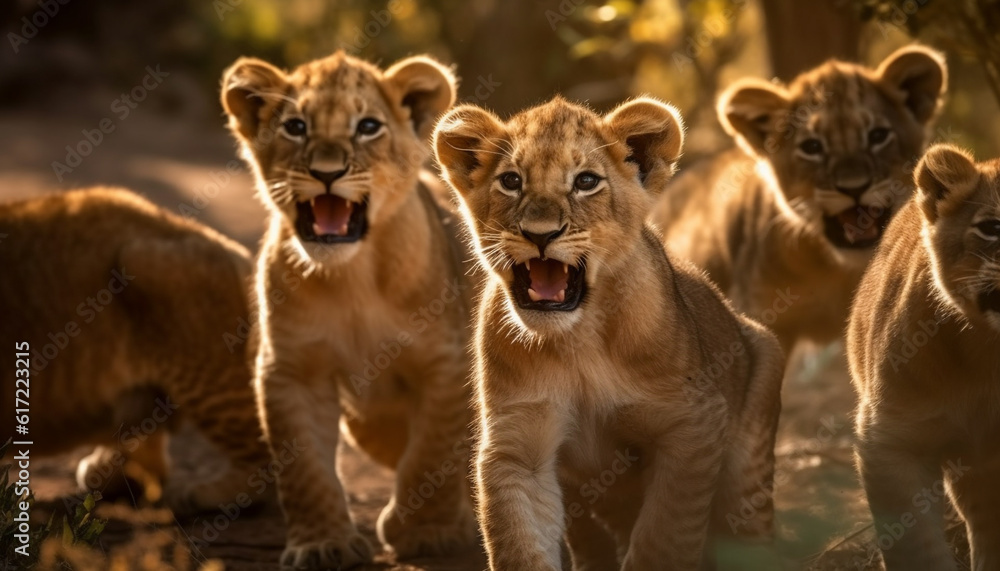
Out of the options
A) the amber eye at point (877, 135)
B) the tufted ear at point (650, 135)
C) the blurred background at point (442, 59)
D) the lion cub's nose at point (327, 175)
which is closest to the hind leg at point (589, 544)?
the blurred background at point (442, 59)

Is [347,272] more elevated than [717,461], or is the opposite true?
[347,272]

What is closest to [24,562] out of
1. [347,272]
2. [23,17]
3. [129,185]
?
[347,272]

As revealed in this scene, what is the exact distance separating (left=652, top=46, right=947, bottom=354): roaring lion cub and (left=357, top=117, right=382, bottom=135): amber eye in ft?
5.78

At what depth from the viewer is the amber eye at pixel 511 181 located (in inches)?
175

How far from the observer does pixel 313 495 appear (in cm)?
573

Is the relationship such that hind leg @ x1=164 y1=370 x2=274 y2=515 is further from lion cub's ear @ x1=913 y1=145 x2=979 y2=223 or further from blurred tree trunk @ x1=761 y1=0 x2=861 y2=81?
blurred tree trunk @ x1=761 y1=0 x2=861 y2=81

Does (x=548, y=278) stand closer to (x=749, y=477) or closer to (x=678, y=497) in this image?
(x=678, y=497)

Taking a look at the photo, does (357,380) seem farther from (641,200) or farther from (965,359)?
(965,359)

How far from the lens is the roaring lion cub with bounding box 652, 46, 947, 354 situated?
646 cm

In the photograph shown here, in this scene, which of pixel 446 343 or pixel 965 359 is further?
pixel 446 343

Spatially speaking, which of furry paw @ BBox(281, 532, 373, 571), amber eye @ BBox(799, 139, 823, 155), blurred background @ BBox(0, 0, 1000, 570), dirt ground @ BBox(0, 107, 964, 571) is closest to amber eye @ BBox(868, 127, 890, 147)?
amber eye @ BBox(799, 139, 823, 155)

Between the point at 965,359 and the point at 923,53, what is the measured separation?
108 inches

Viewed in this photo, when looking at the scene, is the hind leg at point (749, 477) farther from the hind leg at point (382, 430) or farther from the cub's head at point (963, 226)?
the hind leg at point (382, 430)

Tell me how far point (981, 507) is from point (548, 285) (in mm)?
1653
